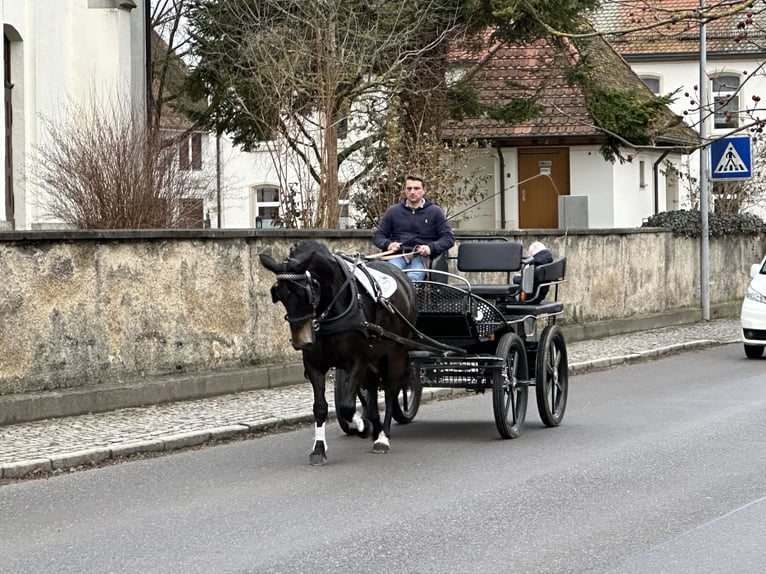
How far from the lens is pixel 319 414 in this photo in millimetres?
9695

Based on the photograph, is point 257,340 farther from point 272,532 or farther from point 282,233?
point 272,532

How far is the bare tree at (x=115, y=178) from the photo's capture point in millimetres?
15664

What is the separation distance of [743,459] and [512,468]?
1747 millimetres

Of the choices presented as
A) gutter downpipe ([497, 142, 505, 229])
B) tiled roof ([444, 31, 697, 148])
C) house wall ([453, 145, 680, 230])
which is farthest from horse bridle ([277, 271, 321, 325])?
gutter downpipe ([497, 142, 505, 229])

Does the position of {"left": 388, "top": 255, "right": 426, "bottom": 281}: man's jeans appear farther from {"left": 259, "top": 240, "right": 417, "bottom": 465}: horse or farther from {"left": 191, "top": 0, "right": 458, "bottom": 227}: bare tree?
{"left": 191, "top": 0, "right": 458, "bottom": 227}: bare tree

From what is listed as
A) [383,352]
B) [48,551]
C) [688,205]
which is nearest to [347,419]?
[383,352]

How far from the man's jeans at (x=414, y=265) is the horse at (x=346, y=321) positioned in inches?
30.7

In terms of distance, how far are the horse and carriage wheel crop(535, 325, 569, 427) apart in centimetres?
150

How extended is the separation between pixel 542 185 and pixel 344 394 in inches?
1086

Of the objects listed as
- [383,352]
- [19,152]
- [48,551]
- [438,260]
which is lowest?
[48,551]

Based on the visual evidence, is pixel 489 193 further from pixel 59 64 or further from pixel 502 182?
pixel 59 64

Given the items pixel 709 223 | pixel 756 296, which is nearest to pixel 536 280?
pixel 756 296

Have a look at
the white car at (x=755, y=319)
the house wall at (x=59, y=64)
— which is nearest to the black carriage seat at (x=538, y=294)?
the white car at (x=755, y=319)

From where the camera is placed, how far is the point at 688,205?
1618 inches
